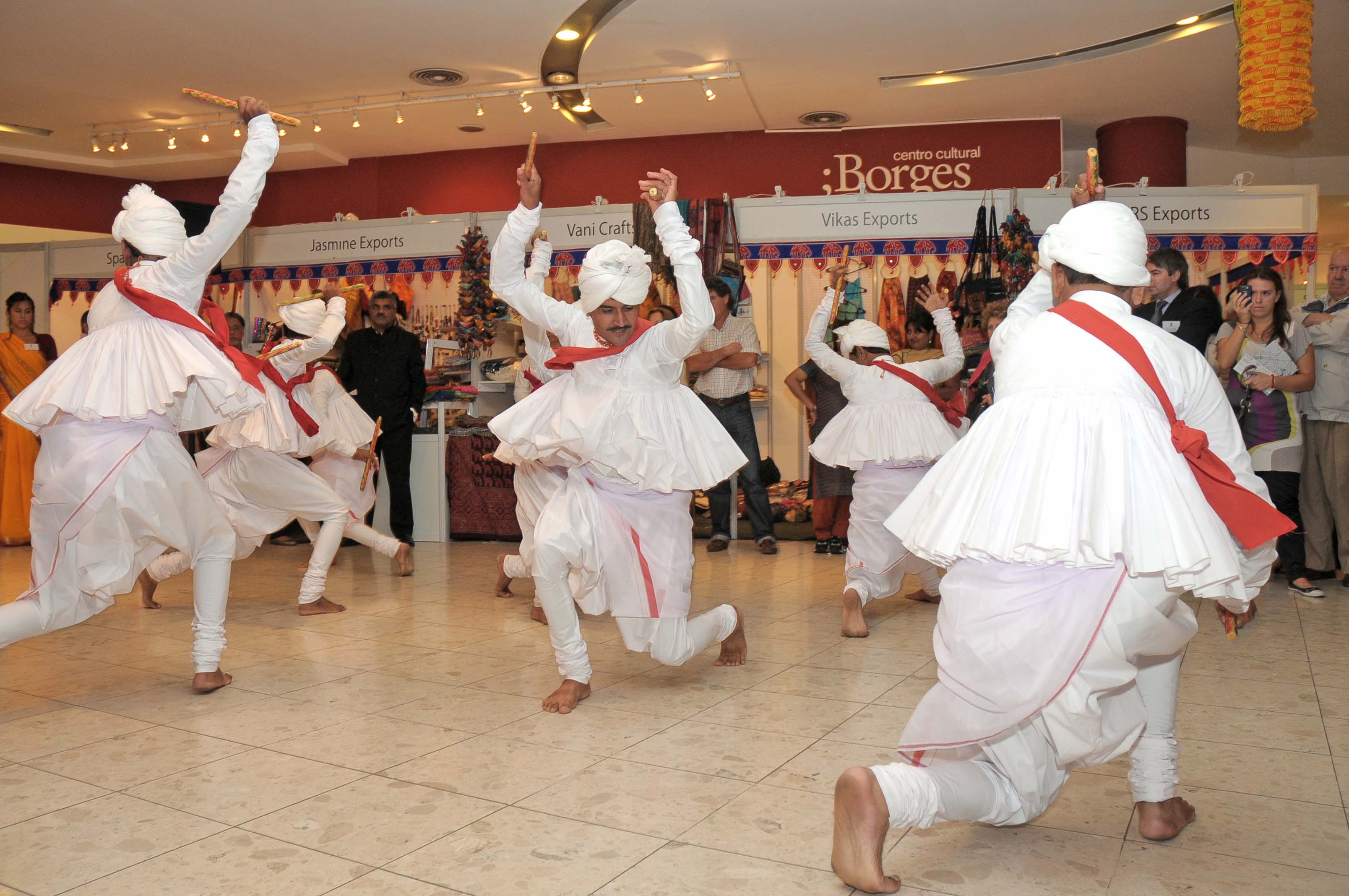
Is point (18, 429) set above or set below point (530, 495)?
above

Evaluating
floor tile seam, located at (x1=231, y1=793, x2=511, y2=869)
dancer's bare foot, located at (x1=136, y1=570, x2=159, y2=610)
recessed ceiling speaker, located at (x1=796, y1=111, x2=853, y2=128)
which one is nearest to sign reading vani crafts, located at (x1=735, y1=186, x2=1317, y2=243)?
recessed ceiling speaker, located at (x1=796, y1=111, x2=853, y2=128)

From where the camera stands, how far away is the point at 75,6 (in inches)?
295

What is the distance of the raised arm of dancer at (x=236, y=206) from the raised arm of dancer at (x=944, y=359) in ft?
10.2

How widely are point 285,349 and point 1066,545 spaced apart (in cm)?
472

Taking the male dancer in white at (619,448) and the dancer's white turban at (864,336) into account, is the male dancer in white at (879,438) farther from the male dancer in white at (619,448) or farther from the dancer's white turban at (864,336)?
the male dancer in white at (619,448)

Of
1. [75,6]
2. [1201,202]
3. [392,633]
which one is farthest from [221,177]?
[1201,202]

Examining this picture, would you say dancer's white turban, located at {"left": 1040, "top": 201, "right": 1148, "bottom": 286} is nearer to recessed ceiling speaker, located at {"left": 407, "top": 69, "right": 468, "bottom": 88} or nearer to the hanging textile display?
the hanging textile display

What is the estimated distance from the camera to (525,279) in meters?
4.11

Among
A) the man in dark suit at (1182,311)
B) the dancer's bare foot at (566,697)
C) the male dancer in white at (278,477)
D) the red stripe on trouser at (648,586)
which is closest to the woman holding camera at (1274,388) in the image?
the man in dark suit at (1182,311)

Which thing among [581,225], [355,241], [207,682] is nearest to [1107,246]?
[207,682]

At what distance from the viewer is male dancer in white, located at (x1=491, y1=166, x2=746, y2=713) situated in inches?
150

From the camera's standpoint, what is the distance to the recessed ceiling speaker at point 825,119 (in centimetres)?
1053

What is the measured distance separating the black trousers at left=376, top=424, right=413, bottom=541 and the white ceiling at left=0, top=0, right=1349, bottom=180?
119 inches

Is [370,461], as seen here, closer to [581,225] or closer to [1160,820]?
[581,225]
